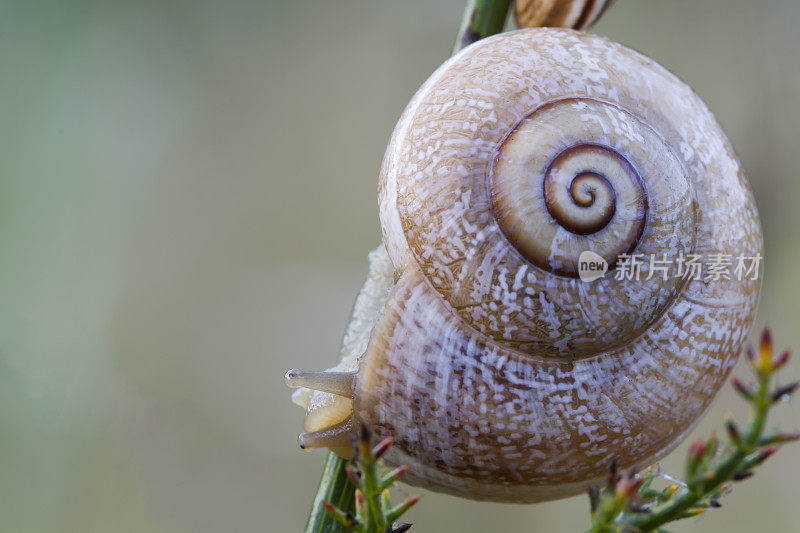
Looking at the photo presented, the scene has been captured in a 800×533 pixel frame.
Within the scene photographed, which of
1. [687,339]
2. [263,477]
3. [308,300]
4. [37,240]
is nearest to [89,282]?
[37,240]

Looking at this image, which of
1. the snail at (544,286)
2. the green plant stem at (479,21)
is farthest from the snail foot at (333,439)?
the green plant stem at (479,21)

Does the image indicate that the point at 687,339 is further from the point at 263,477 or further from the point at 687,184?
the point at 263,477

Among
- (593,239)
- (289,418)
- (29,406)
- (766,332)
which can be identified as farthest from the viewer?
(289,418)

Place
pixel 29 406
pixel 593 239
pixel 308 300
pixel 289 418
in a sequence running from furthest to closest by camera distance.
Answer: pixel 308 300
pixel 289 418
pixel 29 406
pixel 593 239

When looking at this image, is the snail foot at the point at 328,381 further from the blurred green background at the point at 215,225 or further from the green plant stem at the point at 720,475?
the blurred green background at the point at 215,225

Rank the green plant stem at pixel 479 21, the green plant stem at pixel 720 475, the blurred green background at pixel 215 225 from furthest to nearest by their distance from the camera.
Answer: the blurred green background at pixel 215 225, the green plant stem at pixel 479 21, the green plant stem at pixel 720 475

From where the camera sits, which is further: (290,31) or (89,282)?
(290,31)
